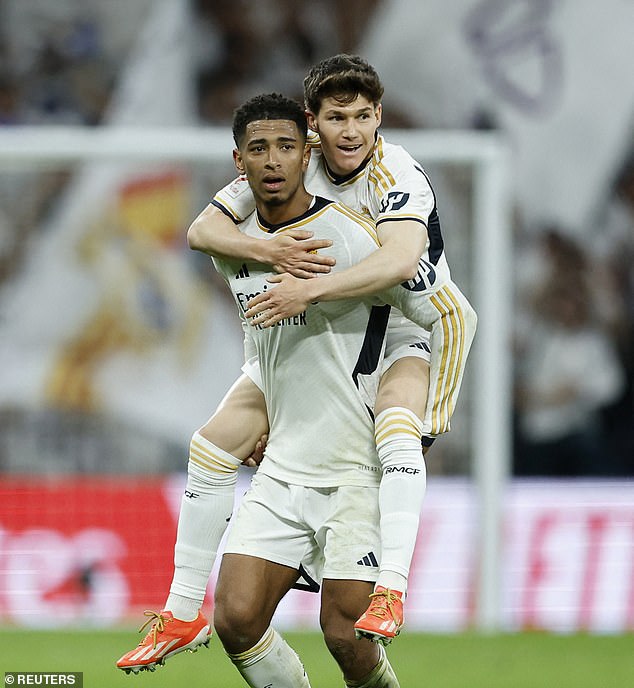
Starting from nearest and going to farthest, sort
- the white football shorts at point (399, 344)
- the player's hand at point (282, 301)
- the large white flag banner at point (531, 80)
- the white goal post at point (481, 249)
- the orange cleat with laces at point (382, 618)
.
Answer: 1. the orange cleat with laces at point (382, 618)
2. the player's hand at point (282, 301)
3. the white football shorts at point (399, 344)
4. the white goal post at point (481, 249)
5. the large white flag banner at point (531, 80)

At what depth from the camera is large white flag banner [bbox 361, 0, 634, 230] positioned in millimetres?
12031

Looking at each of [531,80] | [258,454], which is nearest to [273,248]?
[258,454]

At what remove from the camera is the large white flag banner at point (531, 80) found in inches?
474

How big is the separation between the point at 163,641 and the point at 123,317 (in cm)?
421

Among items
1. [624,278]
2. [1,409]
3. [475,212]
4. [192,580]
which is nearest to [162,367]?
[1,409]

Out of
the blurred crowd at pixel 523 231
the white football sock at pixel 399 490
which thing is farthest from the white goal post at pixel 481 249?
the white football sock at pixel 399 490

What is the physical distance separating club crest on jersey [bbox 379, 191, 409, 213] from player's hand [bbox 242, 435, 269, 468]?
2.99 feet

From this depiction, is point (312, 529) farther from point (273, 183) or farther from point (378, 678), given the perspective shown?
point (273, 183)

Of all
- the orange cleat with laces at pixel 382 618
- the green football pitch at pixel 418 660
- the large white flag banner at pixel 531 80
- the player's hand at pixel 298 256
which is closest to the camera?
the orange cleat with laces at pixel 382 618

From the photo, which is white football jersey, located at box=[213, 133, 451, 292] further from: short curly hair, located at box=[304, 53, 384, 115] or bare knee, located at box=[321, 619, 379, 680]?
bare knee, located at box=[321, 619, 379, 680]

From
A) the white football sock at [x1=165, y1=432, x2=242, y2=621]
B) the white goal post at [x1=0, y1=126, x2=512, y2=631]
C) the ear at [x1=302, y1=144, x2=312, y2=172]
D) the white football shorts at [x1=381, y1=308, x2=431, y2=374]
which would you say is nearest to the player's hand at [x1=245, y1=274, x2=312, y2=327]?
the ear at [x1=302, y1=144, x2=312, y2=172]

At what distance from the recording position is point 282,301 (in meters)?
4.44

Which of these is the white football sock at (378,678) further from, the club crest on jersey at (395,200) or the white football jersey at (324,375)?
the club crest on jersey at (395,200)

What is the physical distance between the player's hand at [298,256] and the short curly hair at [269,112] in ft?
1.05
